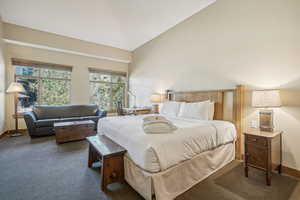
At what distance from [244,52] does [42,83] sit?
5.80m

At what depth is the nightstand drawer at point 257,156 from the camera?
1.91 m

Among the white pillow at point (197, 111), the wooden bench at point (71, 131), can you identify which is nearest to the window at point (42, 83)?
the wooden bench at point (71, 131)

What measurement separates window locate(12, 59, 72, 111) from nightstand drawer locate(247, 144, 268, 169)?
549 cm

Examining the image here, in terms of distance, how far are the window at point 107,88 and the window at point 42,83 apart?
0.89 meters

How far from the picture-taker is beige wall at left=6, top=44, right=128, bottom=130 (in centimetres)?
425

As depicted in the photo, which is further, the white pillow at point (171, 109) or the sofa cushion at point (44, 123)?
the sofa cushion at point (44, 123)

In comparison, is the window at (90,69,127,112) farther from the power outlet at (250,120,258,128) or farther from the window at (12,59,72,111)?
the power outlet at (250,120,258,128)

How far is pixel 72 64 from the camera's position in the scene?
5.12m

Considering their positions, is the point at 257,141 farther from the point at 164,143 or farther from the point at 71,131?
the point at 71,131

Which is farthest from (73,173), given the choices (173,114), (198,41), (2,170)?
(198,41)

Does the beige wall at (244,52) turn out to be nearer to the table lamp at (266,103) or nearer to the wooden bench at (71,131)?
the table lamp at (266,103)

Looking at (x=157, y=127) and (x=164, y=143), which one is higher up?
(x=157, y=127)

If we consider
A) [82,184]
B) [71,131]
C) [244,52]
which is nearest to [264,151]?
Result: [244,52]

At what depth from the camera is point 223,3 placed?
2938 millimetres
